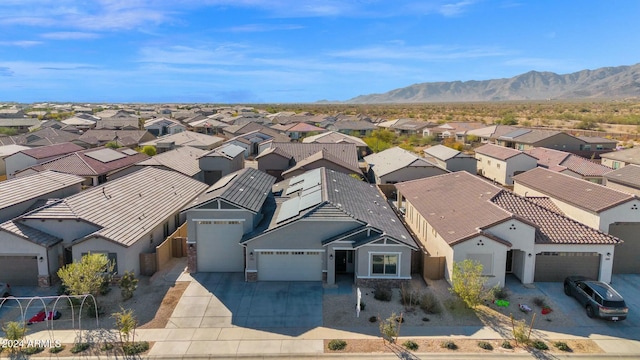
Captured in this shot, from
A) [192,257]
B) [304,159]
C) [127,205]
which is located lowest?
Result: [192,257]

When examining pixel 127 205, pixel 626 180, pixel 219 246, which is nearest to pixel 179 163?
pixel 127 205

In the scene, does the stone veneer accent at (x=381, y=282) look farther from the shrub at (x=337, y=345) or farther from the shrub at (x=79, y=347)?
the shrub at (x=79, y=347)

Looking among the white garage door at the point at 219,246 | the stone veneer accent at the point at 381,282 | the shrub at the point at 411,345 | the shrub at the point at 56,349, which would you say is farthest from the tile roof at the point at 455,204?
the shrub at the point at 56,349

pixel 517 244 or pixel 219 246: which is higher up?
pixel 517 244

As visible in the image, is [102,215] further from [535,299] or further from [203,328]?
[535,299]

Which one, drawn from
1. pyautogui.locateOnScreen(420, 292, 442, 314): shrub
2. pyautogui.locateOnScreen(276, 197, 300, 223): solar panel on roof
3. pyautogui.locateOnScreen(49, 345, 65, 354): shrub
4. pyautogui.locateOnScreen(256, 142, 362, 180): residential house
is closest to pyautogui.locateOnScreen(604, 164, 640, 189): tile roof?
pyautogui.locateOnScreen(420, 292, 442, 314): shrub

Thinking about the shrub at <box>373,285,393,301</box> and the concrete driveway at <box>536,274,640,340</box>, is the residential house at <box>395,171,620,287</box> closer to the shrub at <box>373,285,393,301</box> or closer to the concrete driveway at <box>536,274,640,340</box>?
the concrete driveway at <box>536,274,640,340</box>

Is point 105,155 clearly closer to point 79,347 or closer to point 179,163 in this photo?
point 179,163
